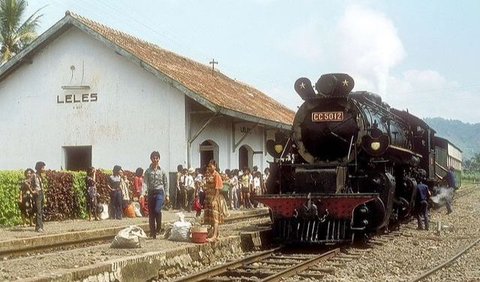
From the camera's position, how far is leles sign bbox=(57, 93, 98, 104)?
22188 mm

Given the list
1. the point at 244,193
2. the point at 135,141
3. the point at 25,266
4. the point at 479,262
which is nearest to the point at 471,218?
the point at 244,193

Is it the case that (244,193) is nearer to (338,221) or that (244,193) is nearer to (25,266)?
(338,221)

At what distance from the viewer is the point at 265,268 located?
31.3 feet

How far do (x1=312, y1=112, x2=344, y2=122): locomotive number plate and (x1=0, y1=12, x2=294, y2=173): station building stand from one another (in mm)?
8020

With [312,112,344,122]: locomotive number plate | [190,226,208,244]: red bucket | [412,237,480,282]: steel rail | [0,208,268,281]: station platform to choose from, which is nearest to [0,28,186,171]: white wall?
[0,208,268,281]: station platform

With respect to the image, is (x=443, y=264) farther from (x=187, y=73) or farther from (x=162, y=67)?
(x=187, y=73)

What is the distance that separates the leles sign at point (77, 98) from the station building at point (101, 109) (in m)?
0.03

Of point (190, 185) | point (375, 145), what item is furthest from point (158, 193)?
point (190, 185)

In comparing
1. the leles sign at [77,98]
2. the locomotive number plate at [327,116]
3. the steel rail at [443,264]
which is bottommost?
the steel rail at [443,264]

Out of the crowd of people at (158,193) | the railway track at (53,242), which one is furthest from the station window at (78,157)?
the railway track at (53,242)

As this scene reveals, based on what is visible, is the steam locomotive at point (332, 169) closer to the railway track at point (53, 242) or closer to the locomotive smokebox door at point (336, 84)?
the locomotive smokebox door at point (336, 84)

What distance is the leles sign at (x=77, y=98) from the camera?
72.8 ft

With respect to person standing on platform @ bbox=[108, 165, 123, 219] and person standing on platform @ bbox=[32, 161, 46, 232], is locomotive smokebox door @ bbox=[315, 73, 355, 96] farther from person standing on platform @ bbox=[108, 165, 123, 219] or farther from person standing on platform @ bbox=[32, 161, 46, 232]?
person standing on platform @ bbox=[108, 165, 123, 219]

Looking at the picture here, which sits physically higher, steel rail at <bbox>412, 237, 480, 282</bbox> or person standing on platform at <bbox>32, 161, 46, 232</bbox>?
person standing on platform at <bbox>32, 161, 46, 232</bbox>
